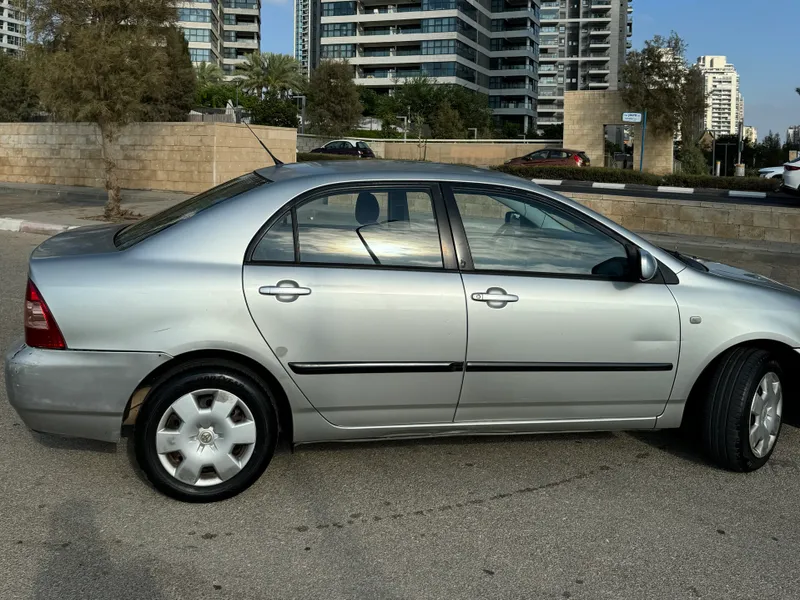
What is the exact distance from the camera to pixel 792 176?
2042 cm

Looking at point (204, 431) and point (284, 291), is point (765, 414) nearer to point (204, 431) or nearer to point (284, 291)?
point (284, 291)

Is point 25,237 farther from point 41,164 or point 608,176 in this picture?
point 608,176

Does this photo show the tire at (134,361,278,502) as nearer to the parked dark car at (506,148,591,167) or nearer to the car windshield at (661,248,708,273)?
the car windshield at (661,248,708,273)

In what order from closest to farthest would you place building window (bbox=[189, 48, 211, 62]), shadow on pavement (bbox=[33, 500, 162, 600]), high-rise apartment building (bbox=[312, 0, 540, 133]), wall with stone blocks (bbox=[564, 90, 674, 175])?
shadow on pavement (bbox=[33, 500, 162, 600]), wall with stone blocks (bbox=[564, 90, 674, 175]), high-rise apartment building (bbox=[312, 0, 540, 133]), building window (bbox=[189, 48, 211, 62])

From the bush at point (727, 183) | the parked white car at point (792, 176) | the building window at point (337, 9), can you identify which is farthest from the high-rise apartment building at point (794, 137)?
the building window at point (337, 9)

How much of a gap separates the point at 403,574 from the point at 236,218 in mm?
1801

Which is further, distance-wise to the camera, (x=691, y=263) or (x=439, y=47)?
(x=439, y=47)

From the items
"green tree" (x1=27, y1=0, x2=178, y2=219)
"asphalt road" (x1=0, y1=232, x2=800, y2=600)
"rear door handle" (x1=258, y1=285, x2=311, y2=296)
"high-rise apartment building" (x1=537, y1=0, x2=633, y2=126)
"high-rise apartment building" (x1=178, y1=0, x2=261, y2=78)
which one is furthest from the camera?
"high-rise apartment building" (x1=537, y1=0, x2=633, y2=126)

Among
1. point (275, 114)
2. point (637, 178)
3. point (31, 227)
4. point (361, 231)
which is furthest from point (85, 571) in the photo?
point (275, 114)

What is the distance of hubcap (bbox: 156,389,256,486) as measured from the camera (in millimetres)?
3727

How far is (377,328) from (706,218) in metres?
13.6

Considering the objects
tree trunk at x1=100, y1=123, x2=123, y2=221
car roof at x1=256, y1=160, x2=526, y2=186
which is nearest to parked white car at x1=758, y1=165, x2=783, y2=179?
tree trunk at x1=100, y1=123, x2=123, y2=221

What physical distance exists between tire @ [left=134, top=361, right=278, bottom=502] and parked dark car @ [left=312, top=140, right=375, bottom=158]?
40578 mm

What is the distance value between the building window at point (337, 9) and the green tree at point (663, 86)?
201 feet
